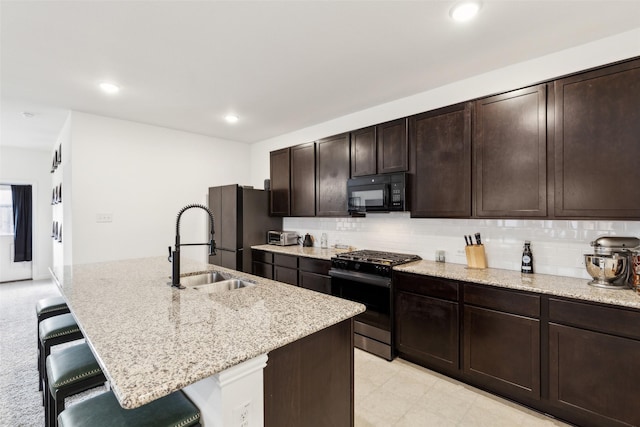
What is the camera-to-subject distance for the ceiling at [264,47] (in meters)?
1.89

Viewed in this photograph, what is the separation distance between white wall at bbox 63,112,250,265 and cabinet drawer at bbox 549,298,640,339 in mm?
4474

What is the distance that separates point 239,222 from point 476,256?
9.77 ft

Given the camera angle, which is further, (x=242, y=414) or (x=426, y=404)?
(x=426, y=404)

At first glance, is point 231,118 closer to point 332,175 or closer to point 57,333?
point 332,175

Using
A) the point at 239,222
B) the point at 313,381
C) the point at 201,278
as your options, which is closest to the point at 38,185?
the point at 239,222

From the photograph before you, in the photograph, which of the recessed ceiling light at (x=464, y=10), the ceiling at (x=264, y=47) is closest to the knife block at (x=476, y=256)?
the ceiling at (x=264, y=47)

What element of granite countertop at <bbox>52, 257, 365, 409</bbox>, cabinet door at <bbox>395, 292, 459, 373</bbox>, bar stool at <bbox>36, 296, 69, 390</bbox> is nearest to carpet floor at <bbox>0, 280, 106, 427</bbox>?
bar stool at <bbox>36, 296, 69, 390</bbox>

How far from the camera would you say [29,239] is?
241 inches

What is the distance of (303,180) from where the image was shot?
4109 millimetres

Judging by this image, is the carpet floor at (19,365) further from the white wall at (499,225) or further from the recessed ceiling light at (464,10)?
the recessed ceiling light at (464,10)

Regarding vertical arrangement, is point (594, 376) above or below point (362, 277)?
below

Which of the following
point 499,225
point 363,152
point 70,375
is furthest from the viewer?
point 363,152

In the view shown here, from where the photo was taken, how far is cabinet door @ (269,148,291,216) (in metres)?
4.34

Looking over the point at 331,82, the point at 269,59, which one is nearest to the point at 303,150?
the point at 331,82
